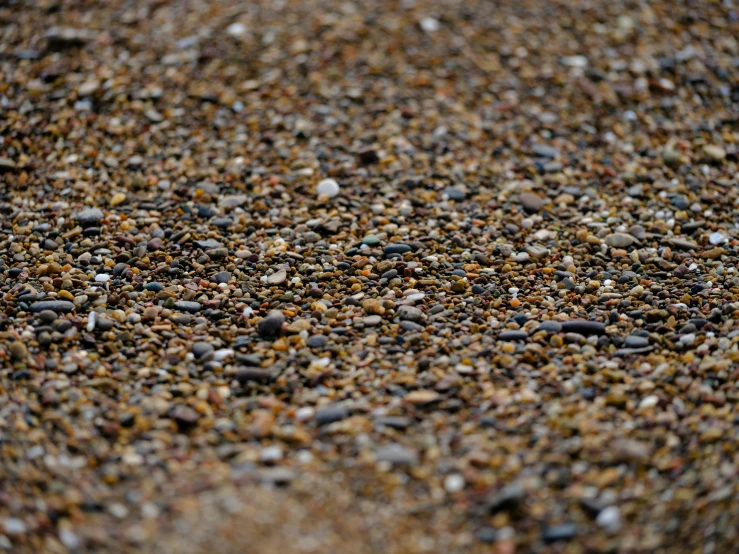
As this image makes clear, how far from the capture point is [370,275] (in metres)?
3.49

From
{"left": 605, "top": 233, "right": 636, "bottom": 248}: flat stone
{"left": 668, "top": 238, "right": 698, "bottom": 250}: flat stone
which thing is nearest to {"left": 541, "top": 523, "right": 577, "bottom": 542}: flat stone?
{"left": 605, "top": 233, "right": 636, "bottom": 248}: flat stone

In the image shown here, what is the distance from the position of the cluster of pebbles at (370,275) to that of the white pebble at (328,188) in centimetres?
4

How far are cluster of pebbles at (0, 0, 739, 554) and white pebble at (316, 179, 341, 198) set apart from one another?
37 mm

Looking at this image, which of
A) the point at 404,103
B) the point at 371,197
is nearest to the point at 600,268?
the point at 371,197

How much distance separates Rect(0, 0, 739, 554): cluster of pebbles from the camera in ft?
8.16

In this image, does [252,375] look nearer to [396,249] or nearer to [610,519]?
[396,249]

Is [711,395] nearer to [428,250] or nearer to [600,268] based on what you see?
[600,268]

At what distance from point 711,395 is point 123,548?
6.90ft

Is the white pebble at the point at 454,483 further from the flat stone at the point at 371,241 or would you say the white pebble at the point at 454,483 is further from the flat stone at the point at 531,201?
the flat stone at the point at 531,201

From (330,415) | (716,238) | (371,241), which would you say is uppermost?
(330,415)

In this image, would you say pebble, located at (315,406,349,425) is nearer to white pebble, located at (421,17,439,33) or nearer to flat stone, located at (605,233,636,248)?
flat stone, located at (605,233,636,248)

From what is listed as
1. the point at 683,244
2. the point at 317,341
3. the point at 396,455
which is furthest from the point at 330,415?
the point at 683,244

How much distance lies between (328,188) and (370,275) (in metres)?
0.71

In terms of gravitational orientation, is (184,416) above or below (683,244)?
above
